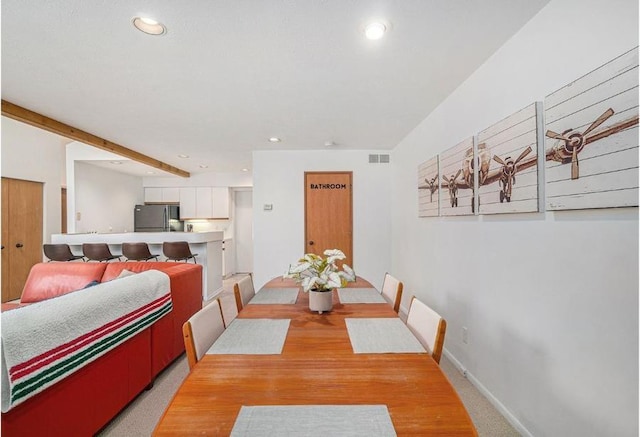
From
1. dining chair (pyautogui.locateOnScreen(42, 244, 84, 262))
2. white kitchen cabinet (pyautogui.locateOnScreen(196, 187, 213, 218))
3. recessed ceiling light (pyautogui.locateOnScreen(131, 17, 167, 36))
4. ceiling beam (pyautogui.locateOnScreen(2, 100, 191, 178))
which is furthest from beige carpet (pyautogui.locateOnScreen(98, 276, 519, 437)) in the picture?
white kitchen cabinet (pyautogui.locateOnScreen(196, 187, 213, 218))

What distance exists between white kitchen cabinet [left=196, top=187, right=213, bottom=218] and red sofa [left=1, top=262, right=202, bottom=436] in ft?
12.8

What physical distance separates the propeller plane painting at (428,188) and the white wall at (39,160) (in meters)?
6.16

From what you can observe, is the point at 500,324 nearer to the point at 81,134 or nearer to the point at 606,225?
the point at 606,225

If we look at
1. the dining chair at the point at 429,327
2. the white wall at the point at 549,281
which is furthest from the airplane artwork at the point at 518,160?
the dining chair at the point at 429,327

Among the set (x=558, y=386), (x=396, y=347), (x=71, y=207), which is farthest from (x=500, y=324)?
(x=71, y=207)

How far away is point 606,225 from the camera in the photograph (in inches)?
49.4

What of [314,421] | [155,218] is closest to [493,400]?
[314,421]

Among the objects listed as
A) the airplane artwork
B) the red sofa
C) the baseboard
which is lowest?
the baseboard

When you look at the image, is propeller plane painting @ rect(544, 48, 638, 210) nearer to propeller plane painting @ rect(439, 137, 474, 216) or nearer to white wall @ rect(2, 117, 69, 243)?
propeller plane painting @ rect(439, 137, 474, 216)

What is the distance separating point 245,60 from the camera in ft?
6.97

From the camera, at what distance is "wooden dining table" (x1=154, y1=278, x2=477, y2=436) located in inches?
31.6

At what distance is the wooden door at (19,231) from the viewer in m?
4.80

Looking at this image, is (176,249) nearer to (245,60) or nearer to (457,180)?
(245,60)

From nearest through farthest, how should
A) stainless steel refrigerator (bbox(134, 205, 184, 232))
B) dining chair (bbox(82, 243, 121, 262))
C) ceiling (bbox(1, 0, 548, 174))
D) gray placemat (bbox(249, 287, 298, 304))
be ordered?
ceiling (bbox(1, 0, 548, 174))
gray placemat (bbox(249, 287, 298, 304))
dining chair (bbox(82, 243, 121, 262))
stainless steel refrigerator (bbox(134, 205, 184, 232))
